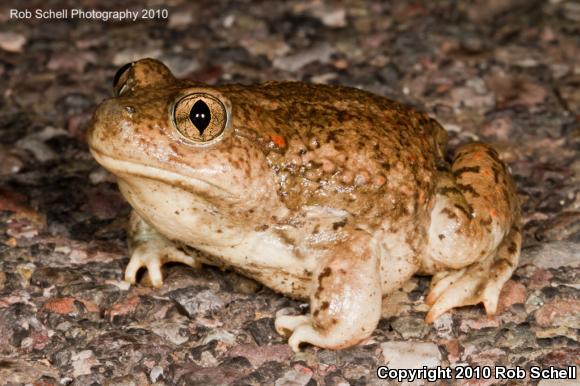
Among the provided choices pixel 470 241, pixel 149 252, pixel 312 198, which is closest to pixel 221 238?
pixel 312 198

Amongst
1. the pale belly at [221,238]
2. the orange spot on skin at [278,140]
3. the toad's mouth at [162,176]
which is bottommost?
the pale belly at [221,238]

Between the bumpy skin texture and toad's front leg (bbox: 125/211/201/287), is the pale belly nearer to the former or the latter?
the bumpy skin texture

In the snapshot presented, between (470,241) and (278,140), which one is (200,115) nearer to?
(278,140)

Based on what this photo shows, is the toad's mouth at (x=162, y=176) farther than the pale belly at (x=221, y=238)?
No

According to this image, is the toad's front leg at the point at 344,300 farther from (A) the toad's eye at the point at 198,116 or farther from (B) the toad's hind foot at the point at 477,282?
(A) the toad's eye at the point at 198,116

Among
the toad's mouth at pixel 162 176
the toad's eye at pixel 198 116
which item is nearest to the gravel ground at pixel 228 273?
the toad's mouth at pixel 162 176

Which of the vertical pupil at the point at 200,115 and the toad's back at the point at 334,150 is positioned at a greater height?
the vertical pupil at the point at 200,115

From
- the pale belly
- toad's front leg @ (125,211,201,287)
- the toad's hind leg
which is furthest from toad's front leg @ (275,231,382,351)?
toad's front leg @ (125,211,201,287)

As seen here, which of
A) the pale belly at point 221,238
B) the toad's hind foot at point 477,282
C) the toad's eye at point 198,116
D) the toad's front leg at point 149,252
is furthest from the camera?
the toad's front leg at point 149,252
